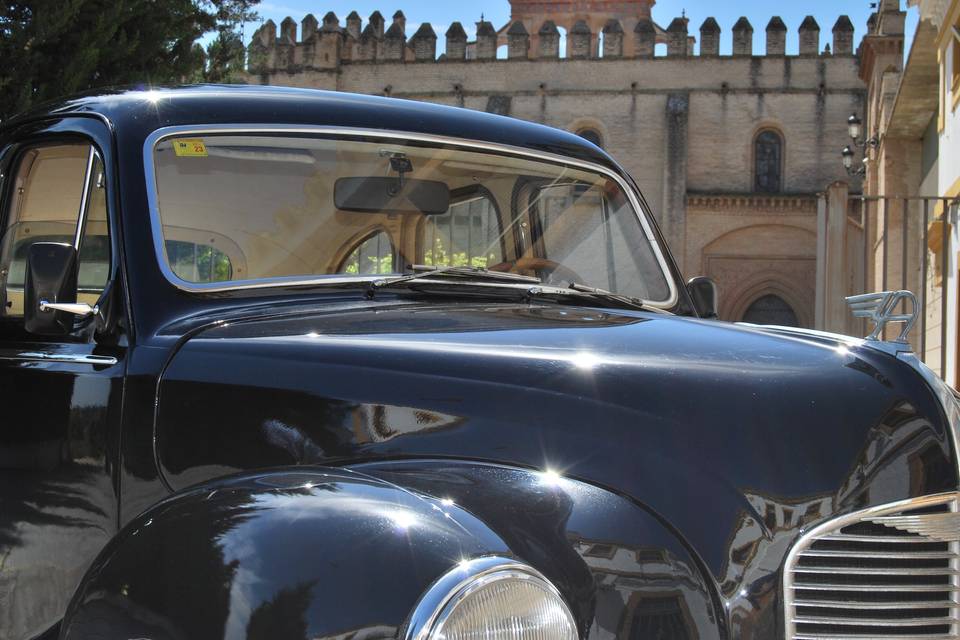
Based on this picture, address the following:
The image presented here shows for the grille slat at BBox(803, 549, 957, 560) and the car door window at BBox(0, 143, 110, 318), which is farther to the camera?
the car door window at BBox(0, 143, 110, 318)

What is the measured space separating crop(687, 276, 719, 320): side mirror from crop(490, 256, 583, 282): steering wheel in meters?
0.53

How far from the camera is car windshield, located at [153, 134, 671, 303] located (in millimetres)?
2875

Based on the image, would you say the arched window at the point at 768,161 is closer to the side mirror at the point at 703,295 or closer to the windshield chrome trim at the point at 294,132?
the side mirror at the point at 703,295

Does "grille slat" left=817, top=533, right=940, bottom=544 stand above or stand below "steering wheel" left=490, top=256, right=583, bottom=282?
below

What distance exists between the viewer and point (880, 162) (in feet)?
83.6

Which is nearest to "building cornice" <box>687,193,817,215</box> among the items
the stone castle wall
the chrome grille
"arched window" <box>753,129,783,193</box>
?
the stone castle wall

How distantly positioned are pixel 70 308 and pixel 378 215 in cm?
83

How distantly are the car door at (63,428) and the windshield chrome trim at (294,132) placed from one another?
122 millimetres

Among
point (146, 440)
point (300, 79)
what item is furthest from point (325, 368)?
point (300, 79)

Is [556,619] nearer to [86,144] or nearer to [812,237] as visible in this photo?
[86,144]

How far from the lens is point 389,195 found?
3131 mm

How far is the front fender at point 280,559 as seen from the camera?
67.6 inches

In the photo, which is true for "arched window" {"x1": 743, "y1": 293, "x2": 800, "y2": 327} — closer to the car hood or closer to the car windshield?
the car windshield

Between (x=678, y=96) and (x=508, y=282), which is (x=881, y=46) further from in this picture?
(x=508, y=282)
